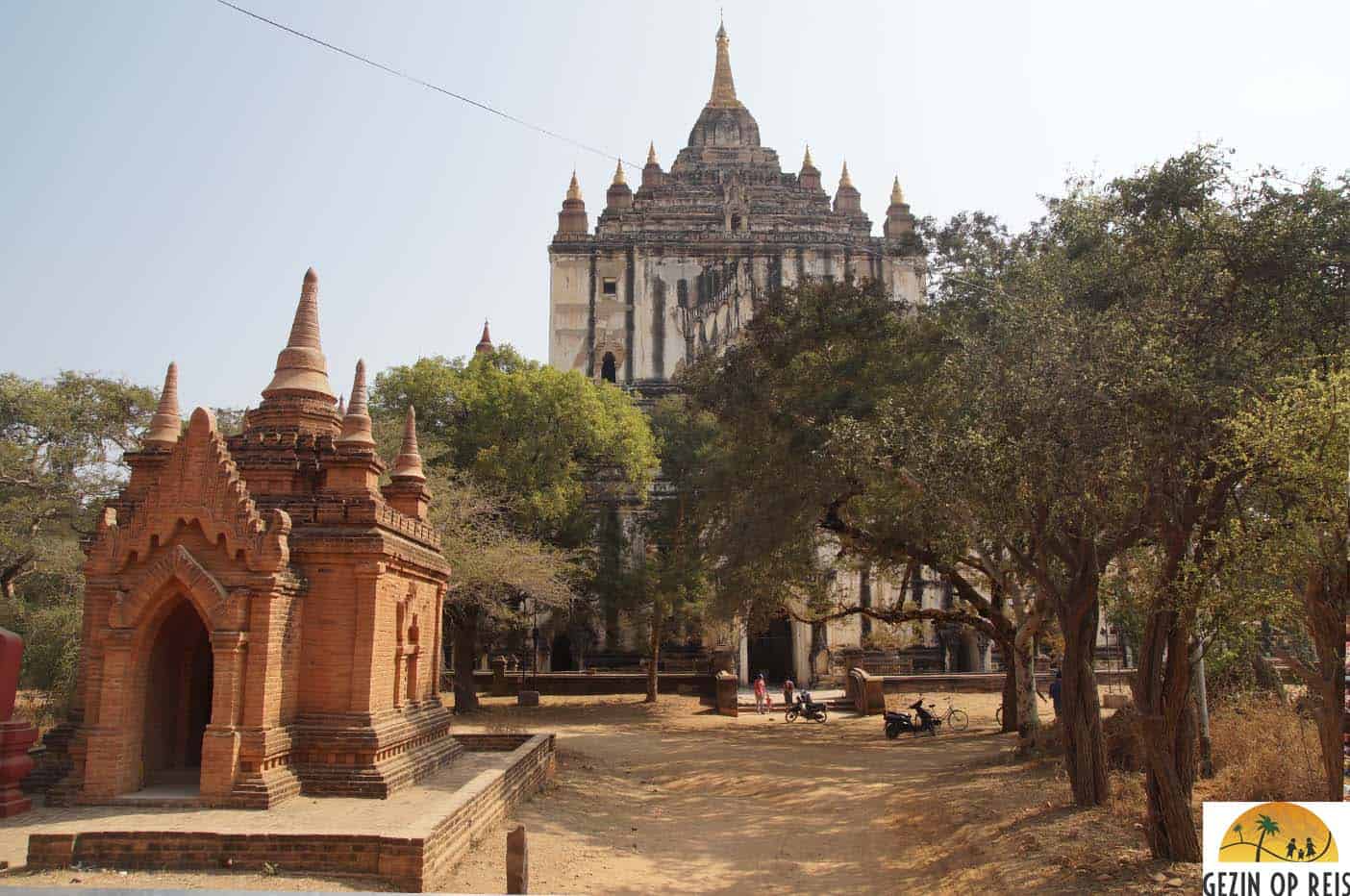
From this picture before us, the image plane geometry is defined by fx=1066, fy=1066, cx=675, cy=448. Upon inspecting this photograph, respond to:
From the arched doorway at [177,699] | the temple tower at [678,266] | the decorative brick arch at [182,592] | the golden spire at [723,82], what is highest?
the golden spire at [723,82]

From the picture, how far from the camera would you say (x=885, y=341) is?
69.4 ft

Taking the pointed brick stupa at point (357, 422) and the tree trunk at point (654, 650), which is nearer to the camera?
the pointed brick stupa at point (357, 422)

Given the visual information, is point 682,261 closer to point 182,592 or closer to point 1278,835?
point 182,592

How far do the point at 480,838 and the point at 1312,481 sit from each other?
9.20 m

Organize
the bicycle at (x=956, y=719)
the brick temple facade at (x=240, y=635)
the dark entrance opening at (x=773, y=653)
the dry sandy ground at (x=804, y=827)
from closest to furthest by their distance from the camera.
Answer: the dry sandy ground at (x=804, y=827) → the brick temple facade at (x=240, y=635) → the bicycle at (x=956, y=719) → the dark entrance opening at (x=773, y=653)

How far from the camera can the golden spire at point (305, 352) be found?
15.9 meters

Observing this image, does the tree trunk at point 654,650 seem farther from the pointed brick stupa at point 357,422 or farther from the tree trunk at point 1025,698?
the pointed brick stupa at point 357,422

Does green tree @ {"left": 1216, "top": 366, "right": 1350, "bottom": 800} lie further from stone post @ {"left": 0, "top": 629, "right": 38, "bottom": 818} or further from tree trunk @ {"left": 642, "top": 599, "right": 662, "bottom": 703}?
tree trunk @ {"left": 642, "top": 599, "right": 662, "bottom": 703}

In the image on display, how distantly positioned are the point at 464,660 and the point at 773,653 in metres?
16.0

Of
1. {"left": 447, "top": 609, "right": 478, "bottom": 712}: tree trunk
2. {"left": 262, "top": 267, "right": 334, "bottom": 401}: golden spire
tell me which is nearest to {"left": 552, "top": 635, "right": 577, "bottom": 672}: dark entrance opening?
{"left": 447, "top": 609, "right": 478, "bottom": 712}: tree trunk

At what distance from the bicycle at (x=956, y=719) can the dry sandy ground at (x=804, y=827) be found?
1070mm

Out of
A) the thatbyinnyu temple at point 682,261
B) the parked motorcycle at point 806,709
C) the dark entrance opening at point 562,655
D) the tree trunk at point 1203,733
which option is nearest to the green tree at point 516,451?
the dark entrance opening at point 562,655

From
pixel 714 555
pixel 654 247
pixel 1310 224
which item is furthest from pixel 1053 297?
pixel 654 247

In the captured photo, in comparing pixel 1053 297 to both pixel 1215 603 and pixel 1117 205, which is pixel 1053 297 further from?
pixel 1215 603
